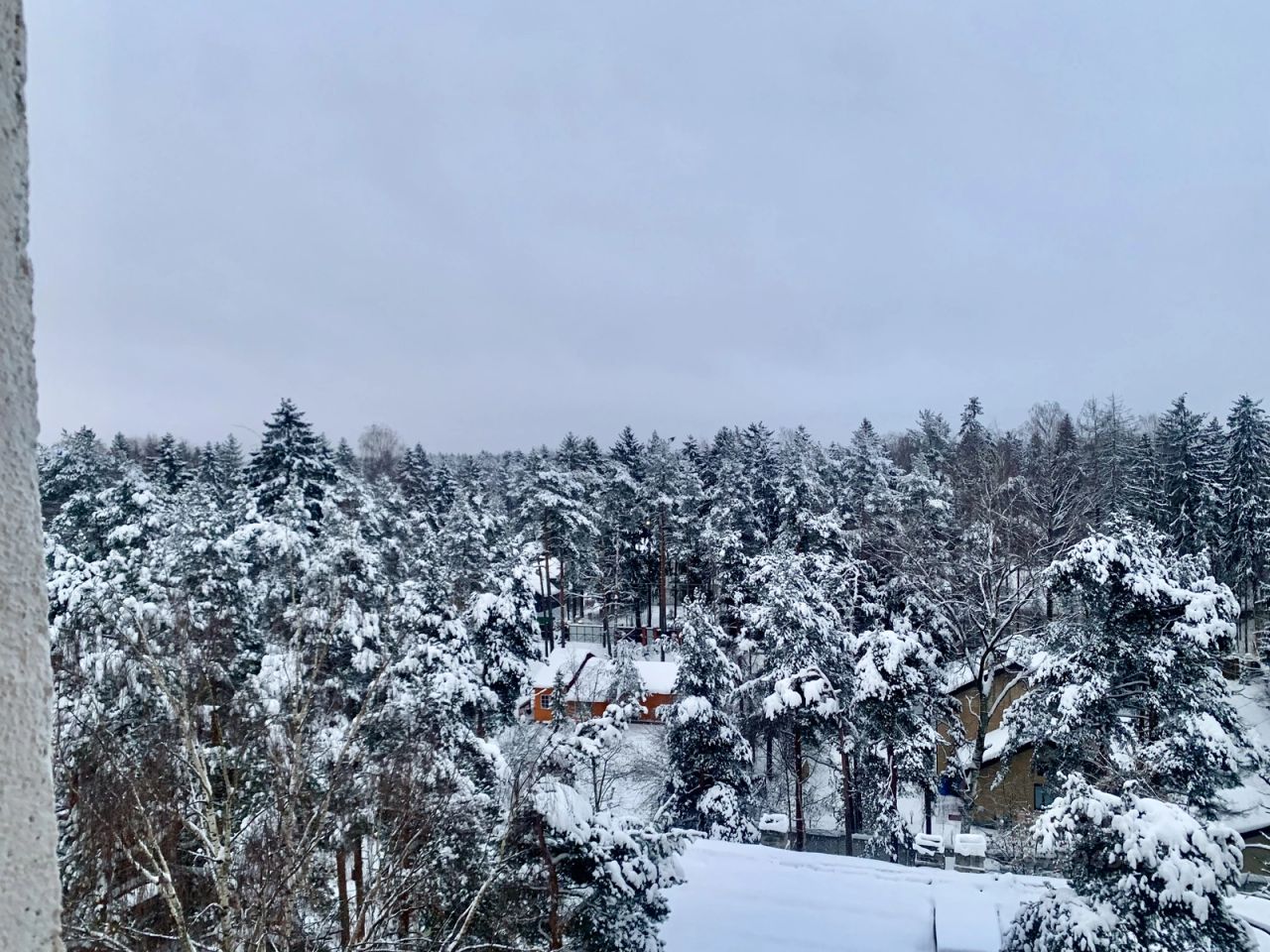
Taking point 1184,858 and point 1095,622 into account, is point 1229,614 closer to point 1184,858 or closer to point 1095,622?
point 1095,622

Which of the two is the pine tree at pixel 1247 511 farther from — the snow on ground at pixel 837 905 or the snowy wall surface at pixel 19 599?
the snowy wall surface at pixel 19 599

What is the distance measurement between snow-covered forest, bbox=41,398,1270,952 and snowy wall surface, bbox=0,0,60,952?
5.27 metres

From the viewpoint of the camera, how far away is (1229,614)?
11.6 m

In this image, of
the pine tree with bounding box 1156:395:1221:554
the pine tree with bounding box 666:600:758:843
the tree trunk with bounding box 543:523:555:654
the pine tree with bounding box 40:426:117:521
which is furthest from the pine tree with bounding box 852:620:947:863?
the pine tree with bounding box 40:426:117:521

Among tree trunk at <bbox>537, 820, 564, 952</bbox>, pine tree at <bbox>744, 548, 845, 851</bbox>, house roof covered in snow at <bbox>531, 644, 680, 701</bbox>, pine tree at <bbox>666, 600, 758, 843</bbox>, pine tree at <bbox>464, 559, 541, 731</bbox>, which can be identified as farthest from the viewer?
house roof covered in snow at <bbox>531, 644, 680, 701</bbox>

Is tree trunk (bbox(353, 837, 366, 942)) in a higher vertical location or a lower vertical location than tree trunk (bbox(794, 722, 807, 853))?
higher

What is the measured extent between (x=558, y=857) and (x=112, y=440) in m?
42.5

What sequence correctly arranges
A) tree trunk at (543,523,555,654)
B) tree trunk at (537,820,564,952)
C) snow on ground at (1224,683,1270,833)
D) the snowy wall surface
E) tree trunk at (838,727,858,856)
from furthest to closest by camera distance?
tree trunk at (543,523,555,654) < tree trunk at (838,727,858,856) < snow on ground at (1224,683,1270,833) < tree trunk at (537,820,564,952) < the snowy wall surface

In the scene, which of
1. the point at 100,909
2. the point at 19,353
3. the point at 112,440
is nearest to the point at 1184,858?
the point at 19,353

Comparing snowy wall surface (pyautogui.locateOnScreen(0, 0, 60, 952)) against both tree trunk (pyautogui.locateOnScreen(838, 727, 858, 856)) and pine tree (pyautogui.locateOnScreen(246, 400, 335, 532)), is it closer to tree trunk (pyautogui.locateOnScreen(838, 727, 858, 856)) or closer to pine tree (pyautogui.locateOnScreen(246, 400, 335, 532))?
tree trunk (pyautogui.locateOnScreen(838, 727, 858, 856))

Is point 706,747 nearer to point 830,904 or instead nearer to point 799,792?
point 799,792

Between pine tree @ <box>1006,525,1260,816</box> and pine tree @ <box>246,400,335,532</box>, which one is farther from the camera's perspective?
pine tree @ <box>246,400,335,532</box>

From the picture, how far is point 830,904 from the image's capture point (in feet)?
38.4

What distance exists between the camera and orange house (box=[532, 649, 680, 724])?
21.3 m
